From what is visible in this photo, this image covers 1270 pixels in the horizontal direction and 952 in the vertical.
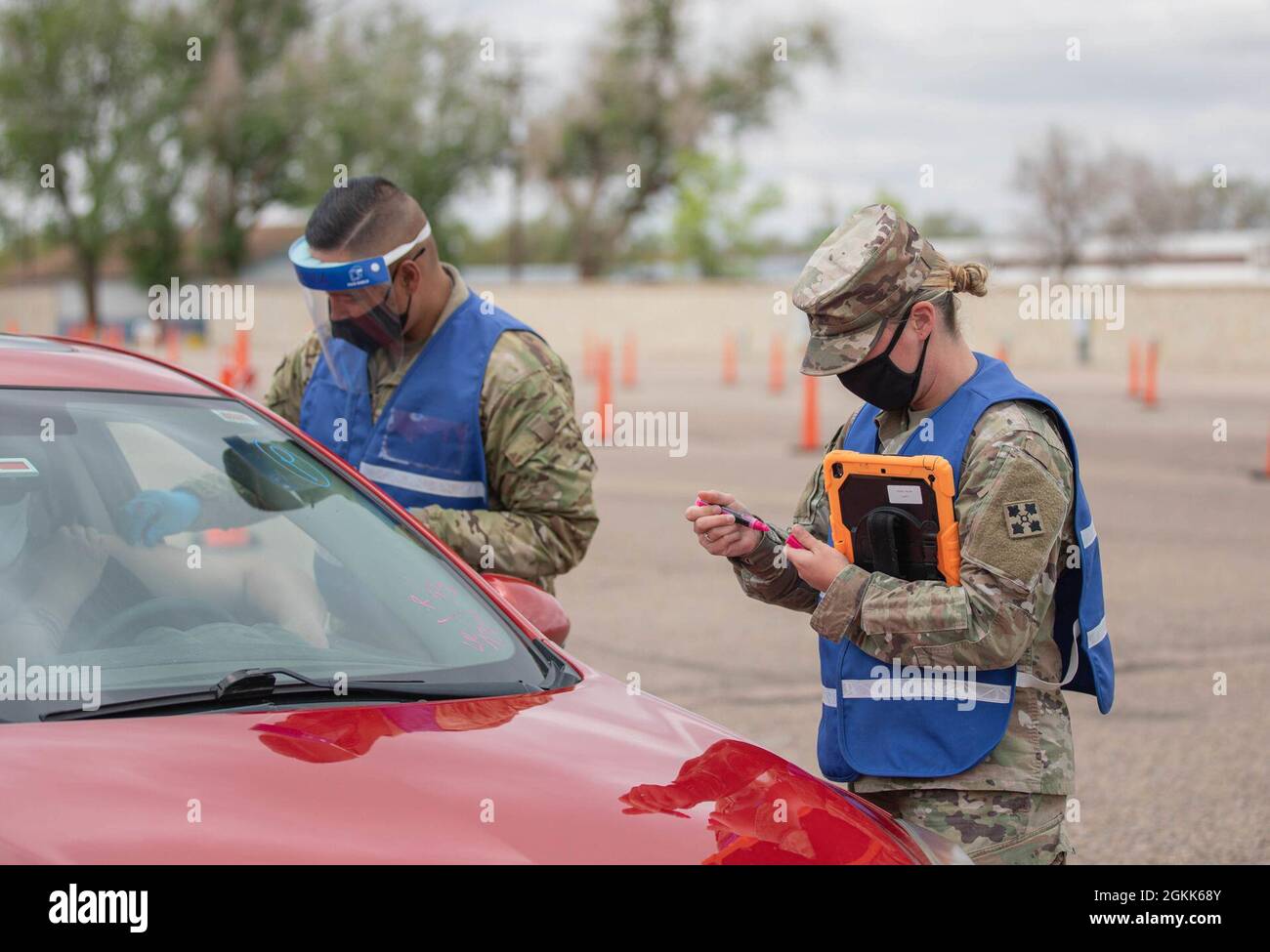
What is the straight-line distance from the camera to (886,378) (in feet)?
10.1

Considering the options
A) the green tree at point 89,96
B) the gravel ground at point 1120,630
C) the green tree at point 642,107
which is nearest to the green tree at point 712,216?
the green tree at point 642,107

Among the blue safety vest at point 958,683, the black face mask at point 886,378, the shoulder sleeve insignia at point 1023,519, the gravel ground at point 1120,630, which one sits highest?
the black face mask at point 886,378

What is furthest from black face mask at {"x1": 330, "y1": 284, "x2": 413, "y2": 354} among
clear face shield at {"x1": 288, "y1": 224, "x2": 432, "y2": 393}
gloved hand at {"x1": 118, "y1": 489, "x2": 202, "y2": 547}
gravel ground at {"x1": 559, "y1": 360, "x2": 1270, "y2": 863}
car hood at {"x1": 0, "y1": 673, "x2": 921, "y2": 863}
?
gravel ground at {"x1": 559, "y1": 360, "x2": 1270, "y2": 863}

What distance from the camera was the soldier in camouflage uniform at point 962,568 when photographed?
9.63 ft

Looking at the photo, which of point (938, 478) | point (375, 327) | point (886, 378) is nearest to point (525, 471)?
point (375, 327)

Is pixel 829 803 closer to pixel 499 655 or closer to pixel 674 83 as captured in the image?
pixel 499 655

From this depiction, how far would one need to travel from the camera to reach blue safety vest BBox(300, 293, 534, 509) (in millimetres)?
4055

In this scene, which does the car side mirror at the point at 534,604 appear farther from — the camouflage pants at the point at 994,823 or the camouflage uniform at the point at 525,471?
the camouflage pants at the point at 994,823

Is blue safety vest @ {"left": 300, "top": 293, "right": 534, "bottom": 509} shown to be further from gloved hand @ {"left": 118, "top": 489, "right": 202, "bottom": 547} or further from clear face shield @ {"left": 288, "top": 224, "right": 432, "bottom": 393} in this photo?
gloved hand @ {"left": 118, "top": 489, "right": 202, "bottom": 547}

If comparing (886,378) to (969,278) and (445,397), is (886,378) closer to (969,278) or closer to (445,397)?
(969,278)
